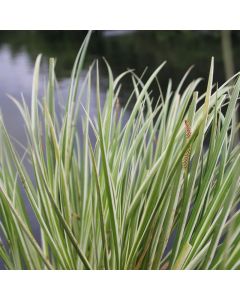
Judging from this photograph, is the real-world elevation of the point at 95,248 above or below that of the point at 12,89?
below

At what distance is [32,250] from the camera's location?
0.81m

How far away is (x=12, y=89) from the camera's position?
96 centimetres

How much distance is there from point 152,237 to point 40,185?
244mm
